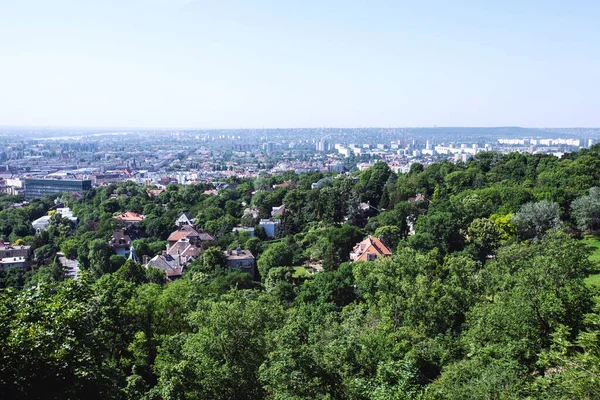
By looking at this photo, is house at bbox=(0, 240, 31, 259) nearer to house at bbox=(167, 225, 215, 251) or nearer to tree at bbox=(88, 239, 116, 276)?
tree at bbox=(88, 239, 116, 276)

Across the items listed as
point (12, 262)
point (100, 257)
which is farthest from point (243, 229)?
point (12, 262)

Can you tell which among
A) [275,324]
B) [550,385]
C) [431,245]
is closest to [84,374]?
[275,324]

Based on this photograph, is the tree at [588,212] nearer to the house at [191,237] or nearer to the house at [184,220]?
the house at [191,237]

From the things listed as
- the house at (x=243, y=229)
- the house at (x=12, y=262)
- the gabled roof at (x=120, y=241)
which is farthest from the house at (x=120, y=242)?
the house at (x=243, y=229)

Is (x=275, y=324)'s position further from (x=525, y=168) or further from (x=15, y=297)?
(x=525, y=168)

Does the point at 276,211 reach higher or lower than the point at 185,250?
higher

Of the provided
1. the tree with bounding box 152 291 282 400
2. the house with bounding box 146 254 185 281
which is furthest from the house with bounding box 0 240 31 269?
the tree with bounding box 152 291 282 400

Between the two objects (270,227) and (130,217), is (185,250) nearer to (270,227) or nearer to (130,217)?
(270,227)
